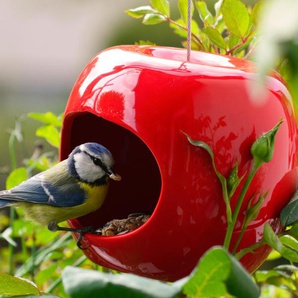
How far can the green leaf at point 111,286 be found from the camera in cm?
46

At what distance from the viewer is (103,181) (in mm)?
1136

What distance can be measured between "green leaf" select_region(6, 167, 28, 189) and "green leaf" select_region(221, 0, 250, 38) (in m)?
0.52

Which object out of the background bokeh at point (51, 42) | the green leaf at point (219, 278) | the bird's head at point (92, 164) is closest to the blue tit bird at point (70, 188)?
the bird's head at point (92, 164)

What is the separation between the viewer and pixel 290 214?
89 centimetres

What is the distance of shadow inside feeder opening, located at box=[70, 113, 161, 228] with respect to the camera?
3.94 ft

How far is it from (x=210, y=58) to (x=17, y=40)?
30.4ft

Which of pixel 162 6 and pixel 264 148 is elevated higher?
pixel 162 6

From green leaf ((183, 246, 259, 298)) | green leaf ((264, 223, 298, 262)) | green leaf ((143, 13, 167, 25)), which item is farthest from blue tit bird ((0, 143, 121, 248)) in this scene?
green leaf ((183, 246, 259, 298))

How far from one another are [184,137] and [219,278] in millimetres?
291

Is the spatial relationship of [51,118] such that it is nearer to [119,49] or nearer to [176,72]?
[119,49]

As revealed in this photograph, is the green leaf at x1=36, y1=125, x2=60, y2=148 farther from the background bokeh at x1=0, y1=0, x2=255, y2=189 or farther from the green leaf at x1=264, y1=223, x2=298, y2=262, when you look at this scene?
the background bokeh at x1=0, y1=0, x2=255, y2=189

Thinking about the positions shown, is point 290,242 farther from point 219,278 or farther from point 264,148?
point 219,278

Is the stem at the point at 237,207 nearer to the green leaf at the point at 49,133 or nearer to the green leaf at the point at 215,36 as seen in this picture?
the green leaf at the point at 215,36

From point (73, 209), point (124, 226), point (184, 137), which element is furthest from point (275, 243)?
point (73, 209)
